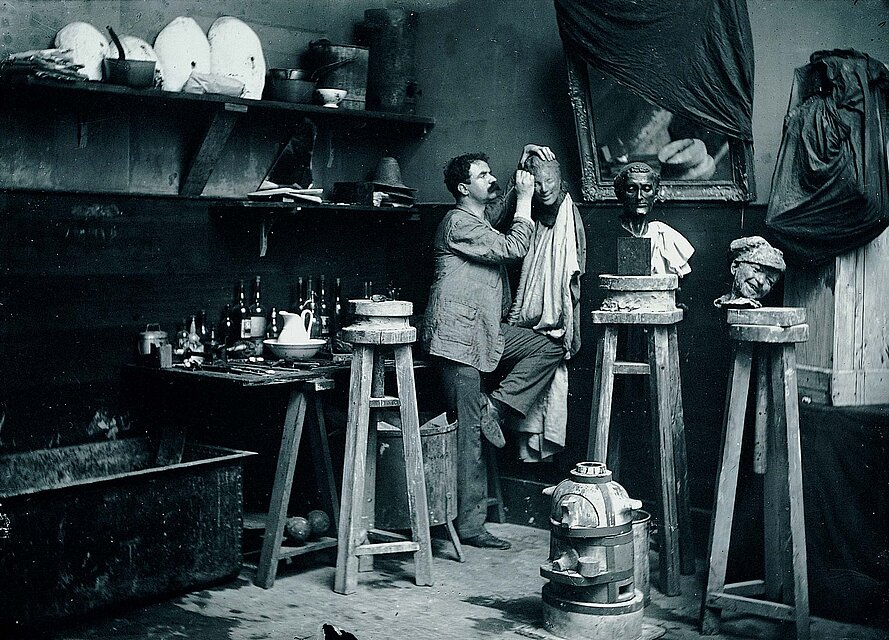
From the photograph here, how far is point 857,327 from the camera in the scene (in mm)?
4242

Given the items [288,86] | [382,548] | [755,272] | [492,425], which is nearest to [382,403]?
[382,548]

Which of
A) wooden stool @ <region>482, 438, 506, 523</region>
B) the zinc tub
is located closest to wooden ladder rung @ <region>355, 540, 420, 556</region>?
the zinc tub

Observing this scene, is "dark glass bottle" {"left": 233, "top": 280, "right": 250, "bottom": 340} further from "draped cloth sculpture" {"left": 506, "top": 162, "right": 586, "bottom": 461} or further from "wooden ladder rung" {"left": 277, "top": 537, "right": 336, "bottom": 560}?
"draped cloth sculpture" {"left": 506, "top": 162, "right": 586, "bottom": 461}

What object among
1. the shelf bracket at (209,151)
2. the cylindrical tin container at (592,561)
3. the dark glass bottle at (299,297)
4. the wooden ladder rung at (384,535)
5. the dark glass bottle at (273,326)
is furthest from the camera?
the dark glass bottle at (299,297)

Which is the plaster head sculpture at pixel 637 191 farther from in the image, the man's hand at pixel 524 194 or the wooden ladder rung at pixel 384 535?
the wooden ladder rung at pixel 384 535

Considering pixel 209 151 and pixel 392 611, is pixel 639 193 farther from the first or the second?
pixel 209 151

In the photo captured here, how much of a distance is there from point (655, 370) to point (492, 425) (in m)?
1.12

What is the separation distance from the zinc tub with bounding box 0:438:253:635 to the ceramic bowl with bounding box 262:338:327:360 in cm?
62

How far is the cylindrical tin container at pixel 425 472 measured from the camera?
199 inches

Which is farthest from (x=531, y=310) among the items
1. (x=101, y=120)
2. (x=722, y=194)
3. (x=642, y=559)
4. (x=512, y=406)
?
(x=101, y=120)

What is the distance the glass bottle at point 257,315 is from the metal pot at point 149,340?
509 millimetres

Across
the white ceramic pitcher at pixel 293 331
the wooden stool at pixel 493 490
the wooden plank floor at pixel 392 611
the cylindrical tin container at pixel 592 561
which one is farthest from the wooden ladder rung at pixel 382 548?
the white ceramic pitcher at pixel 293 331

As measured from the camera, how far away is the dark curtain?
15.6 feet

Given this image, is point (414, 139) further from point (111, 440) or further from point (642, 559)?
point (642, 559)
